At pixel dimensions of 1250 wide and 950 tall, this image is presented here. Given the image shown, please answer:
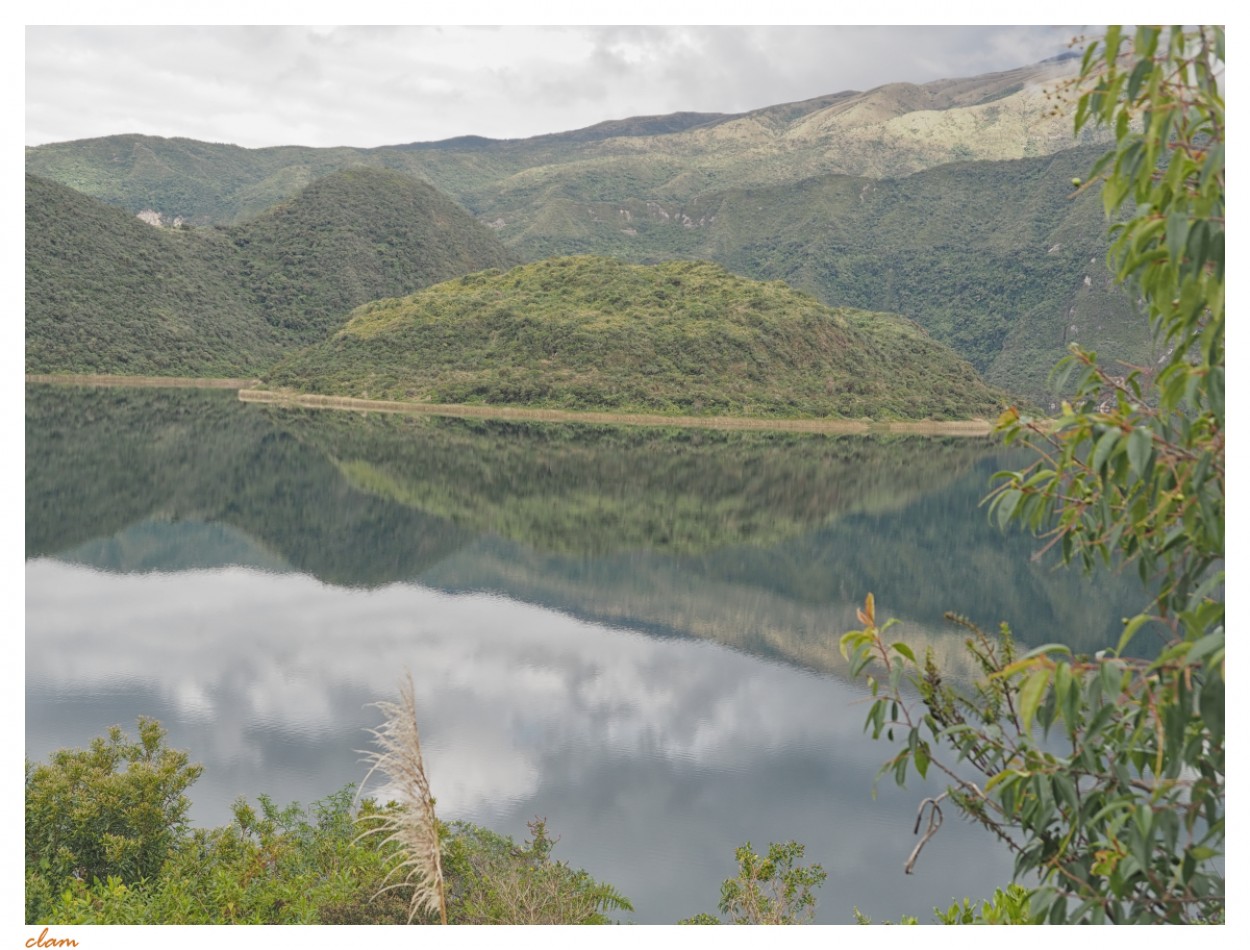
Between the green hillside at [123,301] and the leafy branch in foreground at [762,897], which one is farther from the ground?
the green hillside at [123,301]

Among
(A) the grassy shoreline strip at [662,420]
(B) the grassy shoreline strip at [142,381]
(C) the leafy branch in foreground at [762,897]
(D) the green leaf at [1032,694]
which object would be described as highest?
(B) the grassy shoreline strip at [142,381]

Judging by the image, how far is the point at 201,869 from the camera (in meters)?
8.69

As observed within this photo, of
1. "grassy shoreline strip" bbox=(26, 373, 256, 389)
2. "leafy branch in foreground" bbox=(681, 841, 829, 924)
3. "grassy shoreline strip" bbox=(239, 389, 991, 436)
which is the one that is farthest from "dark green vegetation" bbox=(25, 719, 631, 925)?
"grassy shoreline strip" bbox=(26, 373, 256, 389)

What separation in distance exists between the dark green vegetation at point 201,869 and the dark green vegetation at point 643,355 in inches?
2762

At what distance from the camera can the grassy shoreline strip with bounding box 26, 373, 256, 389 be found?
284ft

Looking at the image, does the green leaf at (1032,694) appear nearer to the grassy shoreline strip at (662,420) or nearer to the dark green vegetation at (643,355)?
the grassy shoreline strip at (662,420)

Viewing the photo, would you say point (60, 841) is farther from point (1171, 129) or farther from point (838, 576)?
point (838, 576)

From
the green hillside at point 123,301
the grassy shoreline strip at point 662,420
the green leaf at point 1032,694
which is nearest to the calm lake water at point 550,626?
the green leaf at point 1032,694

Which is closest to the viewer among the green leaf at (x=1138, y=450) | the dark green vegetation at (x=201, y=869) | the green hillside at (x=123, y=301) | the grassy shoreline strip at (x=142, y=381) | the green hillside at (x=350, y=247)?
the green leaf at (x=1138, y=450)

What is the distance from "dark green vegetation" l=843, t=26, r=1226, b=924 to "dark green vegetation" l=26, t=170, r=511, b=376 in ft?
320

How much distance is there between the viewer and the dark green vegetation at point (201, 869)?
25.2 feet

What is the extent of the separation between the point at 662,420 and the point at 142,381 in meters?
51.0

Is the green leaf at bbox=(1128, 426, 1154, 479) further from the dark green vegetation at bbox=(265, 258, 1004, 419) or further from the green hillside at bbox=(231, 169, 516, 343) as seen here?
the green hillside at bbox=(231, 169, 516, 343)

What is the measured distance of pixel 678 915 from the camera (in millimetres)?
10820
